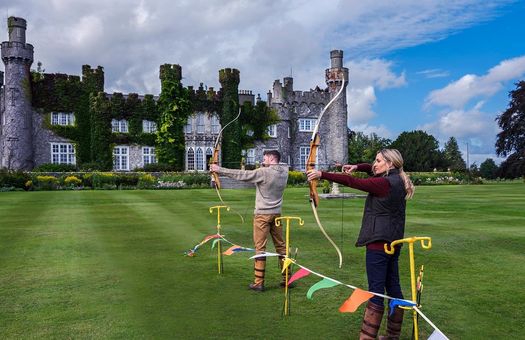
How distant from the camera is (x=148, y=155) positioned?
53781 millimetres

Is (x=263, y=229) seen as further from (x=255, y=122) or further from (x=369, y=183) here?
(x=255, y=122)

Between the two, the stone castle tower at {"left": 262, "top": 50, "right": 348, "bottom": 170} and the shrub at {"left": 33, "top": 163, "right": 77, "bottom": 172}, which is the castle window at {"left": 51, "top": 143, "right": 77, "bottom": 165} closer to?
the shrub at {"left": 33, "top": 163, "right": 77, "bottom": 172}

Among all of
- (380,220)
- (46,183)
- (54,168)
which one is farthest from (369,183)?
(54,168)

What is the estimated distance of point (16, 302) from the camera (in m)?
7.82

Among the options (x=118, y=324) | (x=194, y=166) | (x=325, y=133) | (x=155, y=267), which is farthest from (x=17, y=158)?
(x=118, y=324)

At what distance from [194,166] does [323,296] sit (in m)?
47.8

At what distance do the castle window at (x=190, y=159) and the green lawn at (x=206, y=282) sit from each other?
1481 inches

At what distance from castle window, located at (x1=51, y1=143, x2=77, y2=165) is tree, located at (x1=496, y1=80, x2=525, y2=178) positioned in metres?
55.9

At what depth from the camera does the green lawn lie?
21.8 ft

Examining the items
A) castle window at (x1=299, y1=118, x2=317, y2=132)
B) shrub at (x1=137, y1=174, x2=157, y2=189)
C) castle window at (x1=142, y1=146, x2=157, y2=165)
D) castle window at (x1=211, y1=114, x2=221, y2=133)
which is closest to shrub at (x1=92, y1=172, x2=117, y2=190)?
shrub at (x1=137, y1=174, x2=157, y2=189)

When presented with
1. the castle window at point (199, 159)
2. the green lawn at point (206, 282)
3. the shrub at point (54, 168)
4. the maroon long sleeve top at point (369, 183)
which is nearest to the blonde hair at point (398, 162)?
the maroon long sleeve top at point (369, 183)

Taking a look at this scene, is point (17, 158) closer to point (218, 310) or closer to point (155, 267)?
point (155, 267)

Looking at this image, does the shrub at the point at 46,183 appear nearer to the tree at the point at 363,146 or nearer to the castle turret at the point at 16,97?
the castle turret at the point at 16,97

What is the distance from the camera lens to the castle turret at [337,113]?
60.8 m
